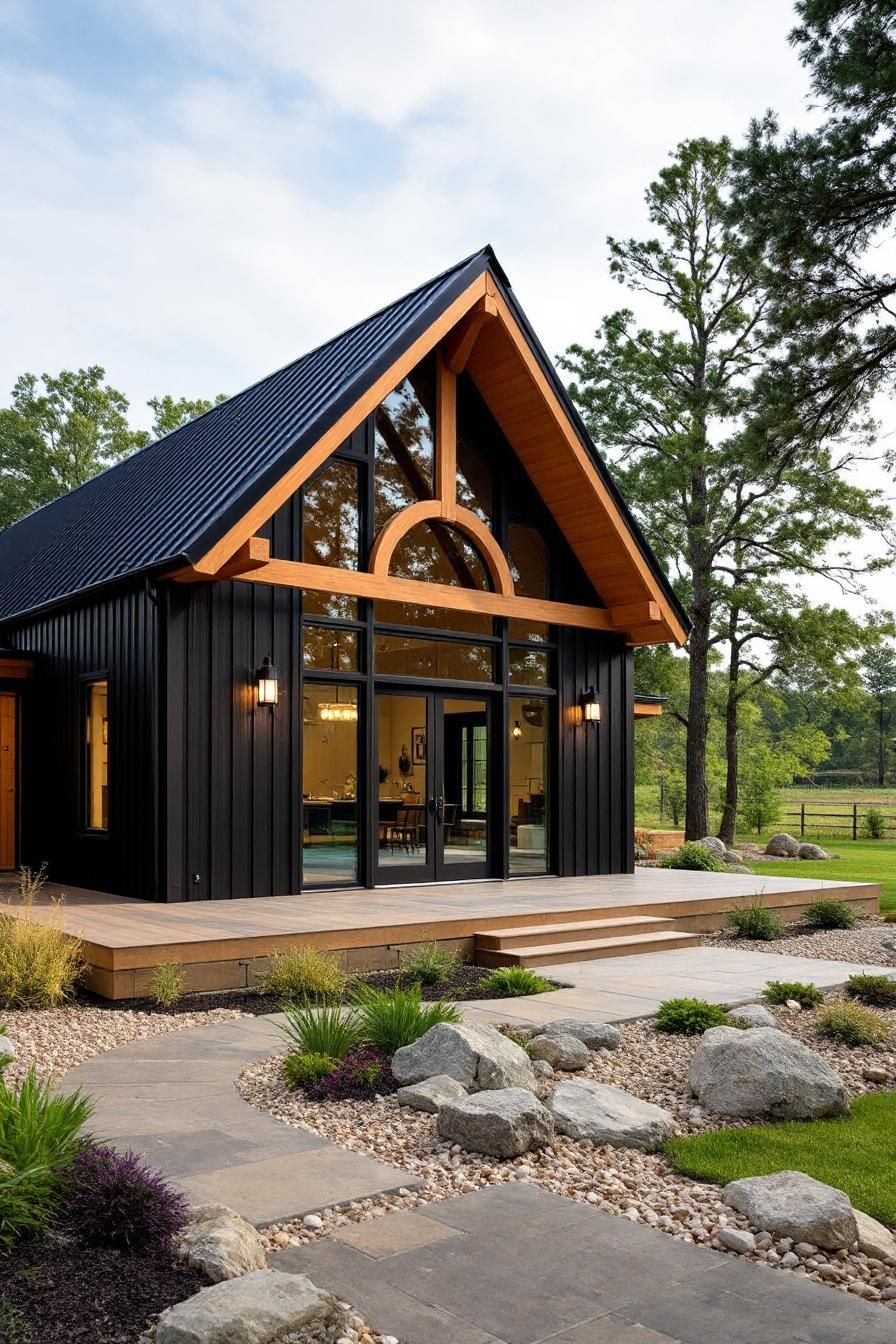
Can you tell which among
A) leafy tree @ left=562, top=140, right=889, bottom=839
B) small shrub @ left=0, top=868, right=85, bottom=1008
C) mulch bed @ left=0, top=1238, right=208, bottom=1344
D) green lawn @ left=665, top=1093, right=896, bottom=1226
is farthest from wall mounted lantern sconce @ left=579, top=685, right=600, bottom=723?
mulch bed @ left=0, top=1238, right=208, bottom=1344

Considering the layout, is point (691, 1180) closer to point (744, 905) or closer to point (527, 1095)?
point (527, 1095)

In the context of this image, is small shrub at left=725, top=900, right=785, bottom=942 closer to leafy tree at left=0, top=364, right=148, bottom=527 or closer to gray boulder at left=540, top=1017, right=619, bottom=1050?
gray boulder at left=540, top=1017, right=619, bottom=1050

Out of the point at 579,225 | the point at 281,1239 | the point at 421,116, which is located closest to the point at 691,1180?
the point at 281,1239

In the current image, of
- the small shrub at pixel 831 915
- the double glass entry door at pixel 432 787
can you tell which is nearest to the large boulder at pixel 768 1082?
the double glass entry door at pixel 432 787

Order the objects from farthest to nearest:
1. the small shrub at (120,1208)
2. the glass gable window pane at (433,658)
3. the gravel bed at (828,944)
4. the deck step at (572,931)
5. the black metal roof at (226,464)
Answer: the glass gable window pane at (433,658) → the black metal roof at (226,464) → the gravel bed at (828,944) → the deck step at (572,931) → the small shrub at (120,1208)

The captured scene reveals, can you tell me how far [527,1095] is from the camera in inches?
175

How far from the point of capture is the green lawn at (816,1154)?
12.9 feet

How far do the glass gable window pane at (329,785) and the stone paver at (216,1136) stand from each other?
4.90m

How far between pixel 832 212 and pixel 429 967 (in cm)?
647

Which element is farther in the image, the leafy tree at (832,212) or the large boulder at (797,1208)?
the leafy tree at (832,212)

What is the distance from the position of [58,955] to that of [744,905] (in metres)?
7.11

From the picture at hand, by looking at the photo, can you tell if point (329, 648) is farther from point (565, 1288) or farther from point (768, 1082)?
point (565, 1288)

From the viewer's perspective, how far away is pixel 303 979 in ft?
23.5

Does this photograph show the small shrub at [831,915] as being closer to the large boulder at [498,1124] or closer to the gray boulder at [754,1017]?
the gray boulder at [754,1017]
